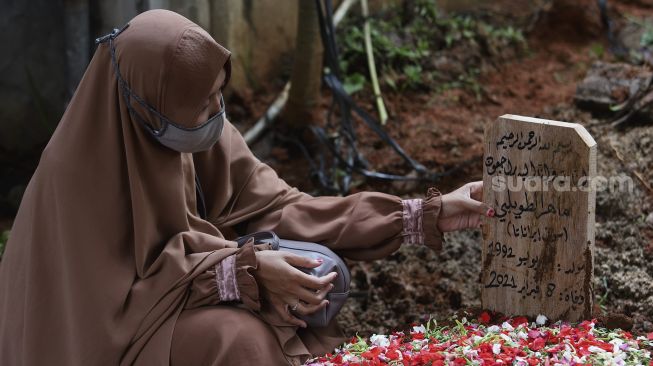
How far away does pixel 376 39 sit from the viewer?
6.43 m

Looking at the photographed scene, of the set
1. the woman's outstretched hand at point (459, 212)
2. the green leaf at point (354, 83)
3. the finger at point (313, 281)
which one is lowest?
the finger at point (313, 281)

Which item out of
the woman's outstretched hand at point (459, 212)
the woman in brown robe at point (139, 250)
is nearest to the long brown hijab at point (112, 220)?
the woman in brown robe at point (139, 250)

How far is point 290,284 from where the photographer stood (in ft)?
10.9

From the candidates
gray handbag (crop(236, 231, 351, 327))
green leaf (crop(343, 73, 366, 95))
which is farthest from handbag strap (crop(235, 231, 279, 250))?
green leaf (crop(343, 73, 366, 95))

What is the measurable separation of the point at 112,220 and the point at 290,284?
0.63 m

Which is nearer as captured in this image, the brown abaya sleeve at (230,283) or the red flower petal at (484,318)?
the brown abaya sleeve at (230,283)

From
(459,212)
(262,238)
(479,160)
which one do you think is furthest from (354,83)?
(262,238)

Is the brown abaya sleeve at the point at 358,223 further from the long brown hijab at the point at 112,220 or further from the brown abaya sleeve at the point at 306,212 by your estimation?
the long brown hijab at the point at 112,220

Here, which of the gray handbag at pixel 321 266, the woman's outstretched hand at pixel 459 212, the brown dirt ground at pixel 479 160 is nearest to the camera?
the gray handbag at pixel 321 266

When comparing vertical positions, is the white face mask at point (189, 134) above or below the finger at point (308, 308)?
above

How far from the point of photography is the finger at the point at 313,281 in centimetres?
331

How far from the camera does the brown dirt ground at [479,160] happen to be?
4.38m

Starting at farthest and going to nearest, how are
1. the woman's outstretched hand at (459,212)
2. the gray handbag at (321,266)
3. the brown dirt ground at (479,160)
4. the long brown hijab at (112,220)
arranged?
the brown dirt ground at (479,160) → the woman's outstretched hand at (459,212) → the gray handbag at (321,266) → the long brown hijab at (112,220)

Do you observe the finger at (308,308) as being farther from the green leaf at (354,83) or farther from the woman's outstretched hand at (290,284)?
the green leaf at (354,83)
